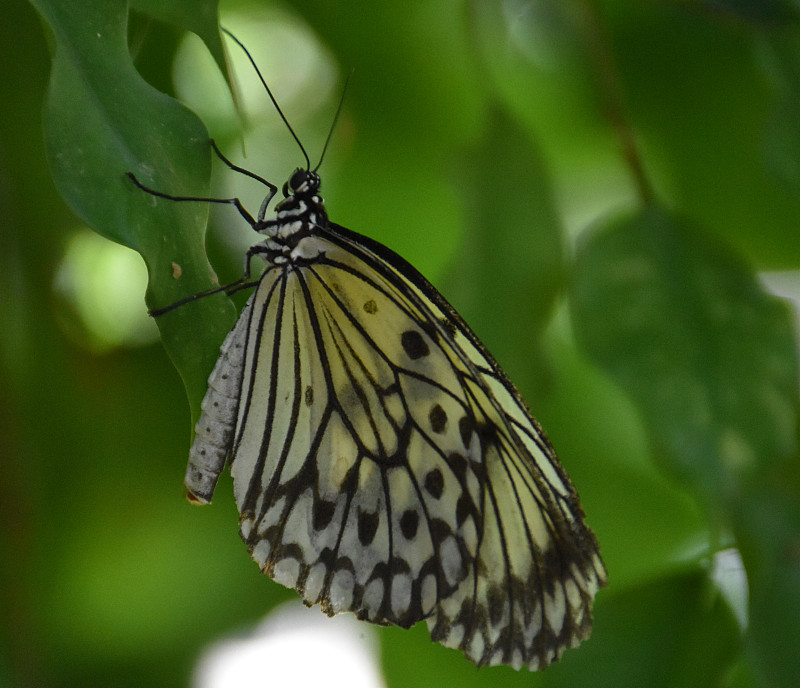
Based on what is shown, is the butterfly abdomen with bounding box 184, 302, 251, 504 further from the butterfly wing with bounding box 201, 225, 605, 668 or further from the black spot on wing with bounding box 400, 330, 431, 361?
the black spot on wing with bounding box 400, 330, 431, 361

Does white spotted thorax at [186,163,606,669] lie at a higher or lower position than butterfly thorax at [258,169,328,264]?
lower

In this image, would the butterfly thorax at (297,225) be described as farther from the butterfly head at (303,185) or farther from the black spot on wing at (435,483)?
the black spot on wing at (435,483)

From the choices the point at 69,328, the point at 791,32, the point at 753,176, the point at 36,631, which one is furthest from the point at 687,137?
the point at 36,631

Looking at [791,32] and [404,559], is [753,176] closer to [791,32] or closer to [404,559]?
[791,32]

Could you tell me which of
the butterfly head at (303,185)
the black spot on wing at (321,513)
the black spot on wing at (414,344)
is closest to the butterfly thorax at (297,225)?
the butterfly head at (303,185)

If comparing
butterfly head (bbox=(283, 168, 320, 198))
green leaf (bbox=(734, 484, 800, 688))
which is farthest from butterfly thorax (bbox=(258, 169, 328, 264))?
green leaf (bbox=(734, 484, 800, 688))

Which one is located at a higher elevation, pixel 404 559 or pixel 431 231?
pixel 431 231

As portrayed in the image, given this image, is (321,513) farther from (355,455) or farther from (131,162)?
(131,162)
